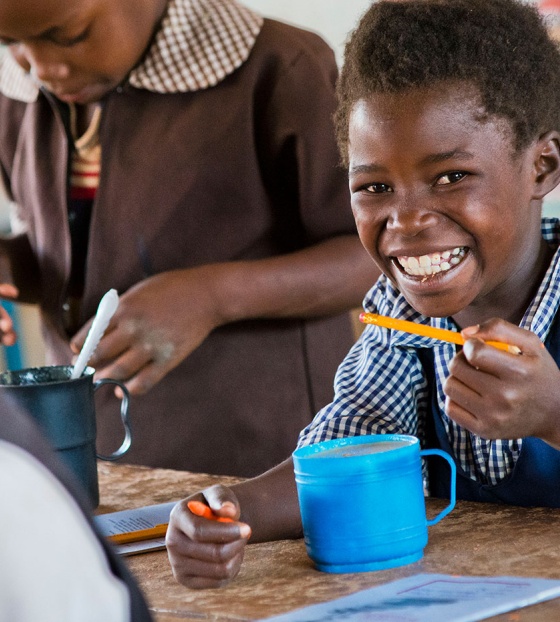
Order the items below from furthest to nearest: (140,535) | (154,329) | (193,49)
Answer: (193,49) < (154,329) < (140,535)

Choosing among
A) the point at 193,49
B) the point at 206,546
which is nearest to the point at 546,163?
the point at 206,546

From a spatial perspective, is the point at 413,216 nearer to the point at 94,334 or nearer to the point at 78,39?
the point at 94,334

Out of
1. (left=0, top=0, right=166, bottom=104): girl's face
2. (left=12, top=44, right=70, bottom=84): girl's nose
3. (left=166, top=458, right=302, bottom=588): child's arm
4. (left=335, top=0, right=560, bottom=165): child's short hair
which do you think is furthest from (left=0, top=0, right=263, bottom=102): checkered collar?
(left=166, top=458, right=302, bottom=588): child's arm

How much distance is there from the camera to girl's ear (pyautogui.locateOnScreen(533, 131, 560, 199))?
3.98 ft

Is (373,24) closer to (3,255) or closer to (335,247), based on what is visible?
(335,247)

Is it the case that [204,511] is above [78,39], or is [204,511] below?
below

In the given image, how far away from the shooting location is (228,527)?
0.97 metres

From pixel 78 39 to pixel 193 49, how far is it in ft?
0.70

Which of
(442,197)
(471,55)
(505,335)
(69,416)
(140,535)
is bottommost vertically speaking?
(140,535)

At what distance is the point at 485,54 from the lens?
115 cm

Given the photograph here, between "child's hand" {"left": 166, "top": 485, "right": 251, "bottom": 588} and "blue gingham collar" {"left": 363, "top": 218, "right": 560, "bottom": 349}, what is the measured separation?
0.36 m

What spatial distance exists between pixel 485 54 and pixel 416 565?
56 cm

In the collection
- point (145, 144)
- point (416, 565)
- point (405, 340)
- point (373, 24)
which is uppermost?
point (373, 24)

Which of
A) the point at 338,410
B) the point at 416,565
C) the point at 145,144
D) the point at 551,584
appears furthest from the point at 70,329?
the point at 551,584
